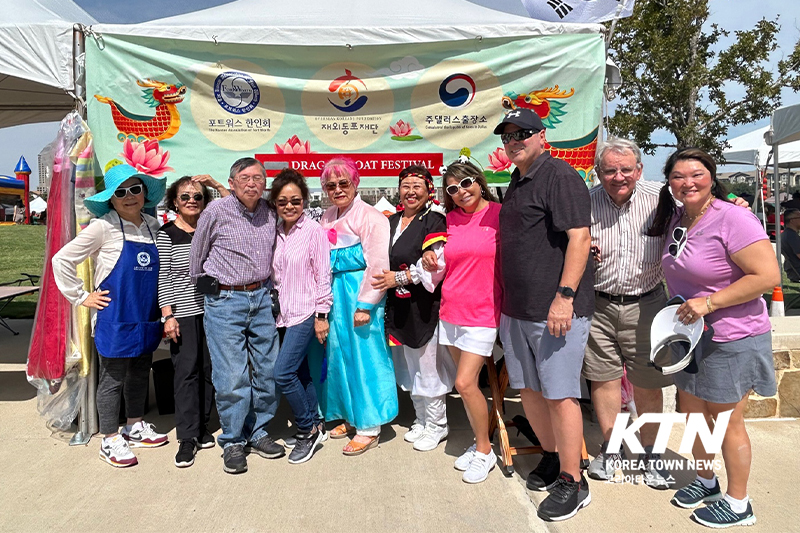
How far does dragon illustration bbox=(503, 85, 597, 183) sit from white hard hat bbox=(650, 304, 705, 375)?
6.17 feet

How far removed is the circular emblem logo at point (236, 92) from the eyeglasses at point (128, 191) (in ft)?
3.61

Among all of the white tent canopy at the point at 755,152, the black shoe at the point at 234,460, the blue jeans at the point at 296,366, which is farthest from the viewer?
the white tent canopy at the point at 755,152

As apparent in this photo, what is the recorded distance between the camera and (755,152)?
1310cm

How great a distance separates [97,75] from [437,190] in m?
2.66

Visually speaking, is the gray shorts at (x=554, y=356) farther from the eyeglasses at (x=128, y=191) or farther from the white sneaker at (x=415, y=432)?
the eyeglasses at (x=128, y=191)

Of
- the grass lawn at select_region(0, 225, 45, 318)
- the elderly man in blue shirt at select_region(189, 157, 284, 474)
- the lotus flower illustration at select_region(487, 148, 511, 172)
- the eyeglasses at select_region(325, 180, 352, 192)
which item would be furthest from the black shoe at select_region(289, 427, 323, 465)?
the grass lawn at select_region(0, 225, 45, 318)

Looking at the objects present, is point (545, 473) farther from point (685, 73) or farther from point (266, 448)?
point (685, 73)

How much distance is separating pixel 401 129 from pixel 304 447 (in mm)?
2438

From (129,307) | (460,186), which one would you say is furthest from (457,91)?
(129,307)

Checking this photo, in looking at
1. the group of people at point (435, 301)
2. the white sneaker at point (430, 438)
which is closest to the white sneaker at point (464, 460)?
the group of people at point (435, 301)

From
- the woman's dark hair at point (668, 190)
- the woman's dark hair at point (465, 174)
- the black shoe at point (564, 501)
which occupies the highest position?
the woman's dark hair at point (465, 174)

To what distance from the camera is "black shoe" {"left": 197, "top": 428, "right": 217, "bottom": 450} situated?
3625 millimetres

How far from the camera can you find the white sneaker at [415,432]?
372 cm

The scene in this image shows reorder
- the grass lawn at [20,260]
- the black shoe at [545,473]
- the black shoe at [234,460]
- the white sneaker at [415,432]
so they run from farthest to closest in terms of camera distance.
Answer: the grass lawn at [20,260], the white sneaker at [415,432], the black shoe at [234,460], the black shoe at [545,473]
